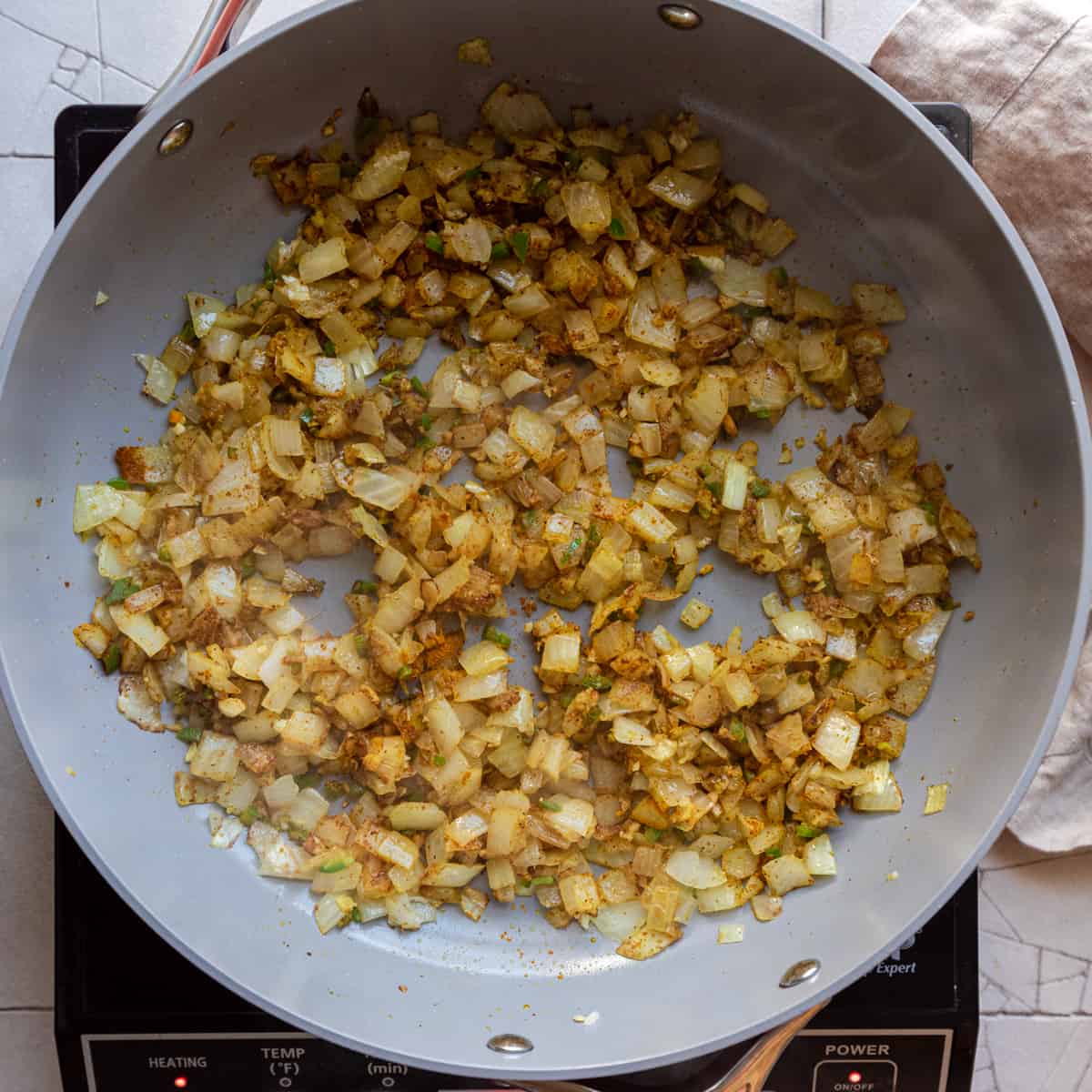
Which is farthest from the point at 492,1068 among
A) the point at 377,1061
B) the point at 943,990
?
the point at 943,990

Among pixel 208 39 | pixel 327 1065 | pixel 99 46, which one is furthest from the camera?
pixel 99 46

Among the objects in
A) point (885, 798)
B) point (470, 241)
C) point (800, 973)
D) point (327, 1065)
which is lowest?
point (327, 1065)

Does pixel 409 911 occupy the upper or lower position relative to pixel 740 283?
lower

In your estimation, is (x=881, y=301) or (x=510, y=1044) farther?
(x=881, y=301)

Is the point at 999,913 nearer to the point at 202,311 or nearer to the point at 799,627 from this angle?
the point at 799,627

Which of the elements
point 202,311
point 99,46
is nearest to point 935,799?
point 202,311

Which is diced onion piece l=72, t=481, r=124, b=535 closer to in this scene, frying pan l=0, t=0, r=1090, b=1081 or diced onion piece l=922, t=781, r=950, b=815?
frying pan l=0, t=0, r=1090, b=1081

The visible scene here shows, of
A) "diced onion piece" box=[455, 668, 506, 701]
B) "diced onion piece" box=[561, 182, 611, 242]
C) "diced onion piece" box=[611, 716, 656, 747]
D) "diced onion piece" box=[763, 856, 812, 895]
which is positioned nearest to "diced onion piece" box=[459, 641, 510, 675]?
"diced onion piece" box=[455, 668, 506, 701]
